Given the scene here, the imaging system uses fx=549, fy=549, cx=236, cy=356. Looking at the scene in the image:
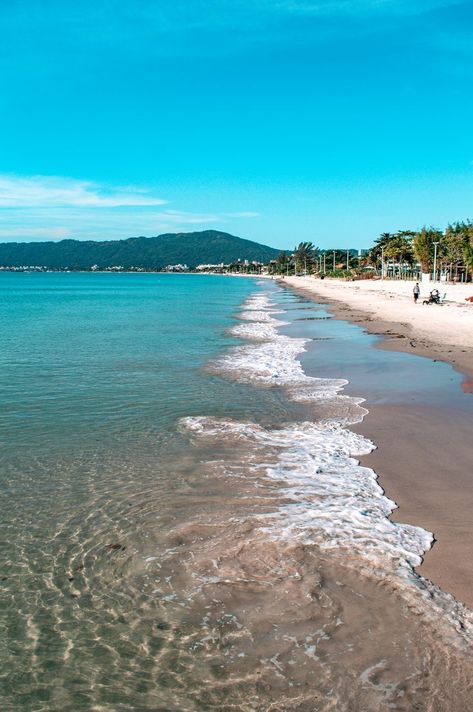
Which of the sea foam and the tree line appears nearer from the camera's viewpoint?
the sea foam

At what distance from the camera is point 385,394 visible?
→ 43.0ft

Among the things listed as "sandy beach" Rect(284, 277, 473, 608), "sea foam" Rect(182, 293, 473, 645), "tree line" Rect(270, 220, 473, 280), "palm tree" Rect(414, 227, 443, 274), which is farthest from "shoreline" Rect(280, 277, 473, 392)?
"palm tree" Rect(414, 227, 443, 274)

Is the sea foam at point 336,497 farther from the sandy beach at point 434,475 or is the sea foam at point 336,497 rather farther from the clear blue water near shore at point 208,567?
the sandy beach at point 434,475

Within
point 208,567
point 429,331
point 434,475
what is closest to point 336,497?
point 434,475

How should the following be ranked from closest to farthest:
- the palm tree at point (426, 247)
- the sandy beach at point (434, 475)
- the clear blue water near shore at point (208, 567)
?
the clear blue water near shore at point (208, 567) < the sandy beach at point (434, 475) < the palm tree at point (426, 247)

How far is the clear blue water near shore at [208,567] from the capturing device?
4.05 m

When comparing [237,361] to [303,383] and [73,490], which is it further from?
[73,490]

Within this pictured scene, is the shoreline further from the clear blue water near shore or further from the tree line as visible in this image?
the tree line

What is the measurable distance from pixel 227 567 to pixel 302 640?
1257mm

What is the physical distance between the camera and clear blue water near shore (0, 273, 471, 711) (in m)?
4.05

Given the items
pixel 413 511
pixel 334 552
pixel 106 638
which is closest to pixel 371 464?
pixel 413 511

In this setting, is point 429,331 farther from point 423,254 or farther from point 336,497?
point 423,254

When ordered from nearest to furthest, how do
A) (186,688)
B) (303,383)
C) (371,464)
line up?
(186,688) → (371,464) → (303,383)

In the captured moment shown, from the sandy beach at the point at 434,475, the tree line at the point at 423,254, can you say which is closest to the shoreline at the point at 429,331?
the sandy beach at the point at 434,475
